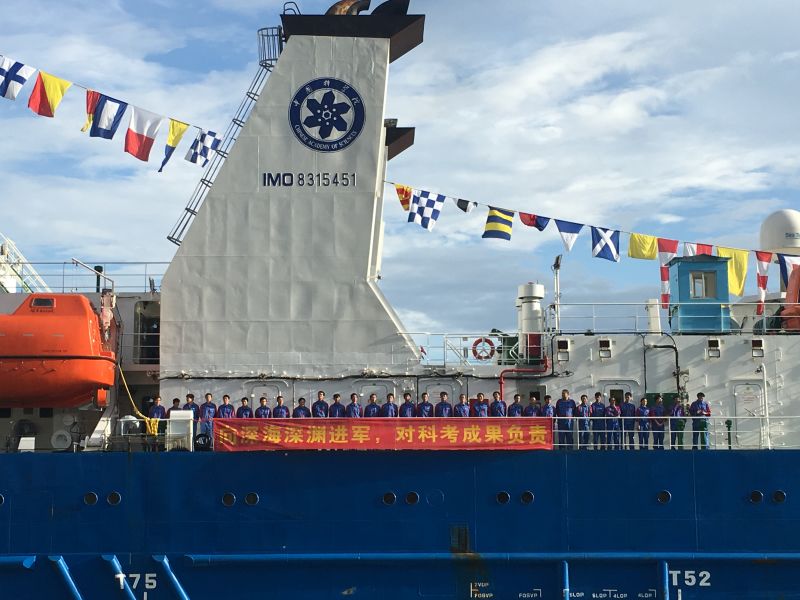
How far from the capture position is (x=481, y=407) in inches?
604

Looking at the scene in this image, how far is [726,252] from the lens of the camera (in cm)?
1972

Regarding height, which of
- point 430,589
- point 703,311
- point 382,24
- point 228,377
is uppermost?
point 382,24

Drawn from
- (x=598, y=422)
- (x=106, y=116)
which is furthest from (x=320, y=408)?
(x=106, y=116)

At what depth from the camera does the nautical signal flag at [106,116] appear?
1816 centimetres

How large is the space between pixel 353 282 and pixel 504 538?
5061 mm

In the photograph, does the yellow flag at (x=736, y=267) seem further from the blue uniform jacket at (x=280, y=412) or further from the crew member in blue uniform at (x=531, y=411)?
the blue uniform jacket at (x=280, y=412)

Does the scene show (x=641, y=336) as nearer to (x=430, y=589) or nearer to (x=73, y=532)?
(x=430, y=589)

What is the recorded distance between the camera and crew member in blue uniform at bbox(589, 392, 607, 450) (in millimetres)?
15061

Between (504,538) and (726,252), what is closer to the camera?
(504,538)

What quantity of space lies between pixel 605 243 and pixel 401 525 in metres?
8.59

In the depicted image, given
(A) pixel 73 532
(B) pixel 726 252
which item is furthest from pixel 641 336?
(A) pixel 73 532

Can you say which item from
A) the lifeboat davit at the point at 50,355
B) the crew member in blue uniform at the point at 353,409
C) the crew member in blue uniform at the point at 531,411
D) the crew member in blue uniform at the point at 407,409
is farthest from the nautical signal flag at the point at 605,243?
the lifeboat davit at the point at 50,355

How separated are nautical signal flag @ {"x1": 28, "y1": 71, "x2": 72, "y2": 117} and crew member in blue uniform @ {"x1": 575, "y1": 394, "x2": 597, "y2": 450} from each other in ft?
37.6

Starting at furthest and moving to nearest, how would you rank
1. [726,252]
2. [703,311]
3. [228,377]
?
[726,252], [703,311], [228,377]
